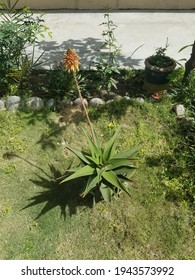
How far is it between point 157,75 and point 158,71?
78 mm

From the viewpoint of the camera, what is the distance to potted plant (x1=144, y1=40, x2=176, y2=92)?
591 centimetres

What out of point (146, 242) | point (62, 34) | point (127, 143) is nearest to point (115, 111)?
point (127, 143)

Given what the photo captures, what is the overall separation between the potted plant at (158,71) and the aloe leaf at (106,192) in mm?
2235

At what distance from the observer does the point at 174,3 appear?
8.57m

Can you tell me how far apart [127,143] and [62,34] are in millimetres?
3467

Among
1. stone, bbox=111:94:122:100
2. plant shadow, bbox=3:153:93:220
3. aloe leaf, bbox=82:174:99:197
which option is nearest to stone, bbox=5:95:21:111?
plant shadow, bbox=3:153:93:220

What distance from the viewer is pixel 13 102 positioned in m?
5.94

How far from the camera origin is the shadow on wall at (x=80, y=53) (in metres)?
6.92

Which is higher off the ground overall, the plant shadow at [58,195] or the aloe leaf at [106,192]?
the aloe leaf at [106,192]

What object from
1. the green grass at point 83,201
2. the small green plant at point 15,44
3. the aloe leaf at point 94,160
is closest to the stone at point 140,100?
the green grass at point 83,201

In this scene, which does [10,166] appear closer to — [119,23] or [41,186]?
[41,186]

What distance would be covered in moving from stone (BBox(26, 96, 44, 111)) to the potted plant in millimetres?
1720

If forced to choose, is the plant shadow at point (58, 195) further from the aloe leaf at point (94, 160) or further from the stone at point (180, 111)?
the stone at point (180, 111)

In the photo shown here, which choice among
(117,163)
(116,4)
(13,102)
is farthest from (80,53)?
(117,163)
